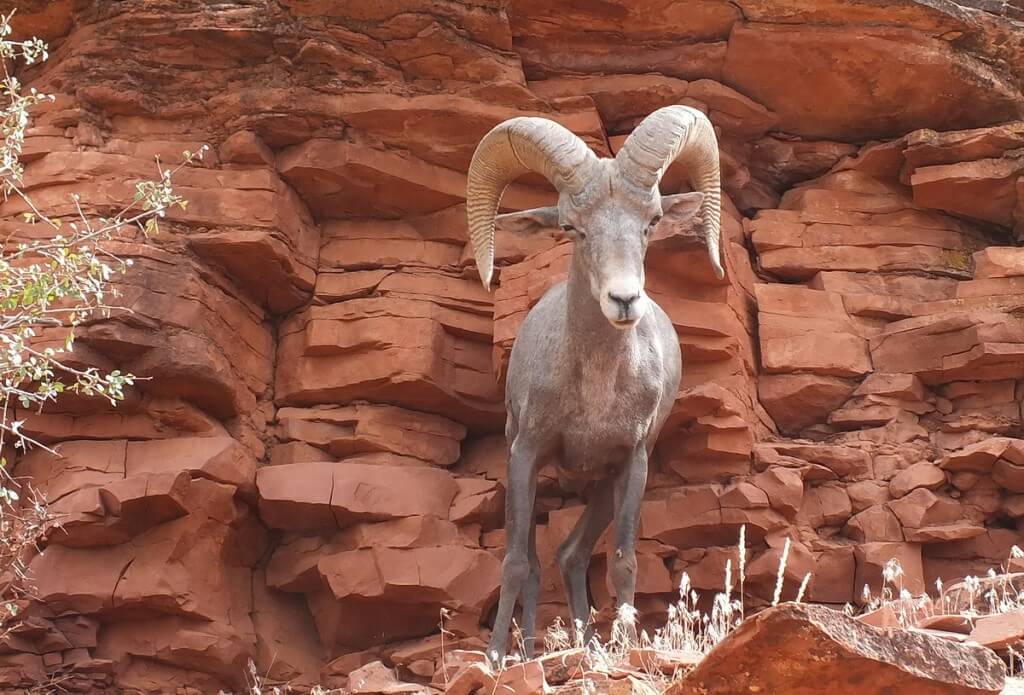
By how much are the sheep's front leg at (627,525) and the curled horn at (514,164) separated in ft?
5.06

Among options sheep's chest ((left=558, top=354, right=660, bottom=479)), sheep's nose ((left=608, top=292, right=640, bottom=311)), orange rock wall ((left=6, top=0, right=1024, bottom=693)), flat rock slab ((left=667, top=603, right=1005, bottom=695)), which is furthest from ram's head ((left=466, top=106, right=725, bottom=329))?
flat rock slab ((left=667, top=603, right=1005, bottom=695))

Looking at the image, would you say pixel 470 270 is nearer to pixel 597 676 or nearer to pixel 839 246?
pixel 839 246

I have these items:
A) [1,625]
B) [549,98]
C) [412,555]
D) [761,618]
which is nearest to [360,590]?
[412,555]

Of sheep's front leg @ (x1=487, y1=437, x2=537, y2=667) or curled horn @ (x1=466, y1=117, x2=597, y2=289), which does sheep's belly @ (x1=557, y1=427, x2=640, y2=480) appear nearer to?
sheep's front leg @ (x1=487, y1=437, x2=537, y2=667)

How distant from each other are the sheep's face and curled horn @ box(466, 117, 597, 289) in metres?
0.23

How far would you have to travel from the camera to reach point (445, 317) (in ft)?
36.0

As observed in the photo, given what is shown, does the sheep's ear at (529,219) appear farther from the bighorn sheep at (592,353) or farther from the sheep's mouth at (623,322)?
the sheep's mouth at (623,322)

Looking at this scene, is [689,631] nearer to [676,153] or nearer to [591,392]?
[591,392]

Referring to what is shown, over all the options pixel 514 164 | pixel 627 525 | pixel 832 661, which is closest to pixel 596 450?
pixel 627 525

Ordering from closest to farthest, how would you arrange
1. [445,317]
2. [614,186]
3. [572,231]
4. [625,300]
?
[625,300], [614,186], [572,231], [445,317]

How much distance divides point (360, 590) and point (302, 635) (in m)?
0.85

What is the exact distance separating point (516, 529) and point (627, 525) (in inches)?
26.5

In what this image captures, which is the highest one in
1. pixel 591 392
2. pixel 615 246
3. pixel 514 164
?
pixel 514 164

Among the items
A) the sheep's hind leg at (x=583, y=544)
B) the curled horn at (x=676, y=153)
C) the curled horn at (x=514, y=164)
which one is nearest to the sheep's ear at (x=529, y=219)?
the curled horn at (x=514, y=164)
